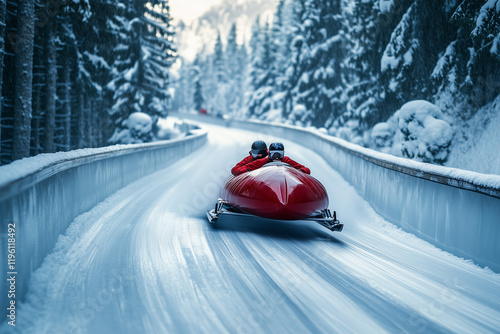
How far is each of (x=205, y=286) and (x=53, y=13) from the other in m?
14.7

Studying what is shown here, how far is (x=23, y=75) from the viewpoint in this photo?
1362 centimetres

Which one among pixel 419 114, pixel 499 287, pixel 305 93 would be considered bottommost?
pixel 499 287

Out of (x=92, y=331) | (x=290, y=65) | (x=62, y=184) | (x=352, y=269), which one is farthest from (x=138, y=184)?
(x=290, y=65)

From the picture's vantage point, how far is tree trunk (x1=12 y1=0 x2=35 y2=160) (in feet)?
43.6

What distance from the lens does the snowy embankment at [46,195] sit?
3832 mm

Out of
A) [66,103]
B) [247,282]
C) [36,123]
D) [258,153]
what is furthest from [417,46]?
[66,103]

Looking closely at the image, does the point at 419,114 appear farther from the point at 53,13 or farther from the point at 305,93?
the point at 305,93

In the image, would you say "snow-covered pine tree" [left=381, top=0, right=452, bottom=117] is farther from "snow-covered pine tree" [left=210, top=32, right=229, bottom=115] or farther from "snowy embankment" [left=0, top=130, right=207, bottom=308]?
"snow-covered pine tree" [left=210, top=32, right=229, bottom=115]

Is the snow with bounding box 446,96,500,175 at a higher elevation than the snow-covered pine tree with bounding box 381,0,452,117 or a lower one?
lower

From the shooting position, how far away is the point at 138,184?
1198 cm

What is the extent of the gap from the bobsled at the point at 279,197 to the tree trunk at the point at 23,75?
30.5ft

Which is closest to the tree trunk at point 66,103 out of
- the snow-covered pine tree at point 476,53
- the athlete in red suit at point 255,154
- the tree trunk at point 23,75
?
the tree trunk at point 23,75

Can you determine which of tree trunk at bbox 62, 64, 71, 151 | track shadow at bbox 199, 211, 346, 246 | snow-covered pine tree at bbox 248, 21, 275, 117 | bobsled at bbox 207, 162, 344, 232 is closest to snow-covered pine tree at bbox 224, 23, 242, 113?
snow-covered pine tree at bbox 248, 21, 275, 117

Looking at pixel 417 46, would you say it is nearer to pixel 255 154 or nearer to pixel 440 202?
pixel 255 154
